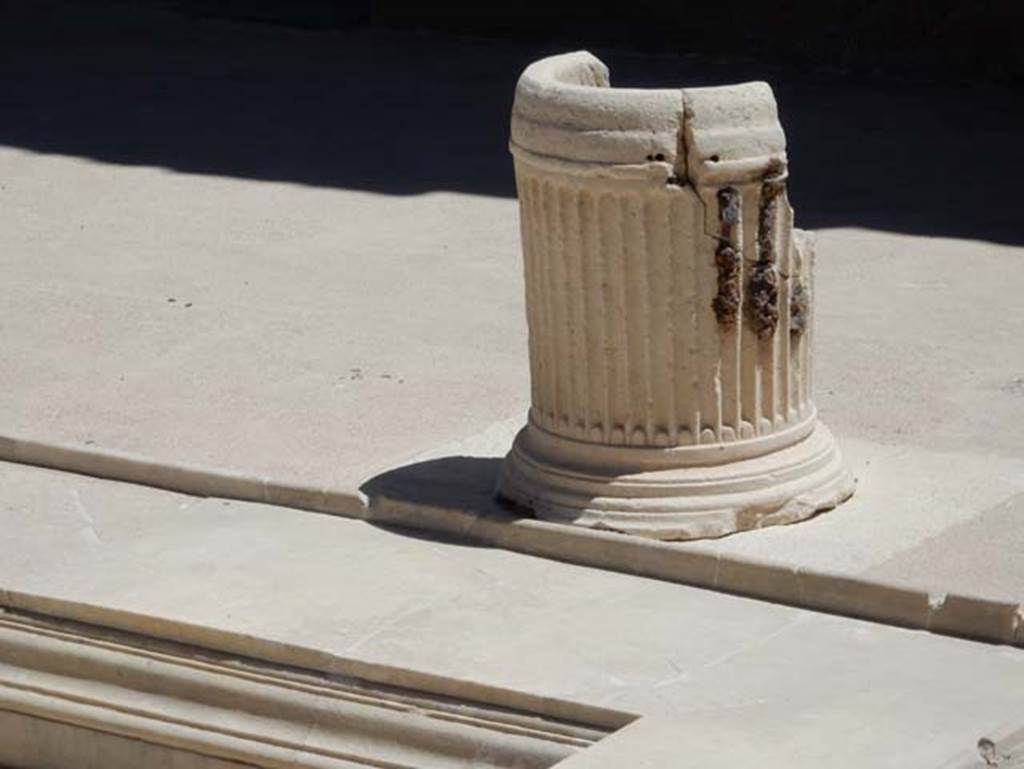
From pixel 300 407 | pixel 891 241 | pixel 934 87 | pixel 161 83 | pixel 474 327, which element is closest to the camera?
pixel 300 407

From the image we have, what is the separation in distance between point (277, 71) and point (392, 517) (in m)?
6.59

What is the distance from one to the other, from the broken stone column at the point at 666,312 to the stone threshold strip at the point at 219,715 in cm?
99

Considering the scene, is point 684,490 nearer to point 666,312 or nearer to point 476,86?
point 666,312

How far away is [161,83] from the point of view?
12711 mm

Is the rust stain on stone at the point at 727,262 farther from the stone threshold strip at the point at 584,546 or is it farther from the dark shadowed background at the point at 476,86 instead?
the dark shadowed background at the point at 476,86

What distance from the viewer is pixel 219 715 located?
5805mm

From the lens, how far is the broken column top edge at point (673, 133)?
6109 mm

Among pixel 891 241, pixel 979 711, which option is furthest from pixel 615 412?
pixel 891 241

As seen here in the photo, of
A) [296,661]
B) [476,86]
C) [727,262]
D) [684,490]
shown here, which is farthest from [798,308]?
[476,86]

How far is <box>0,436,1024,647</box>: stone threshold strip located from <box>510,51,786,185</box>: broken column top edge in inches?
38.4

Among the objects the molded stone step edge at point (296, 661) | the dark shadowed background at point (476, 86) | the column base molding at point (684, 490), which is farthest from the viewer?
the dark shadowed background at point (476, 86)

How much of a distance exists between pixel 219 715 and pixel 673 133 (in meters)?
1.86

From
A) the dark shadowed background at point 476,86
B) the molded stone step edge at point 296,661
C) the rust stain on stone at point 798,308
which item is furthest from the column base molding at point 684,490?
the dark shadowed background at point 476,86

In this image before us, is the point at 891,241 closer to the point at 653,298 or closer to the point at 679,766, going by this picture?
the point at 653,298
